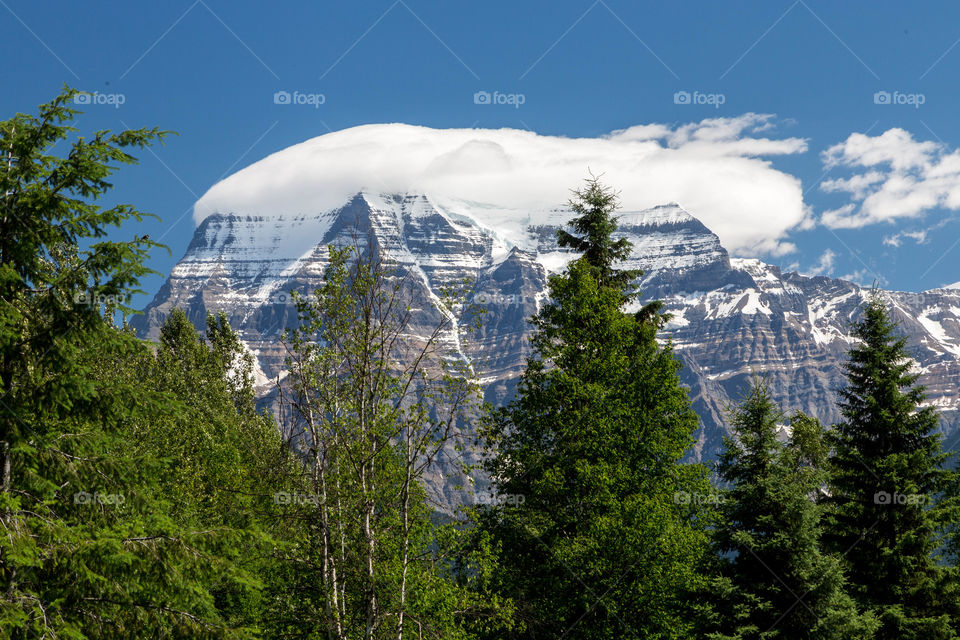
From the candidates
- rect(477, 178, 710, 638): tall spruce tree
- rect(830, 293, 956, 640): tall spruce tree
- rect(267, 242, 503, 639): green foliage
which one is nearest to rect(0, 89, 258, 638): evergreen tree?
rect(267, 242, 503, 639): green foliage

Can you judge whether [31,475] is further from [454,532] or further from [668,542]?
[668,542]

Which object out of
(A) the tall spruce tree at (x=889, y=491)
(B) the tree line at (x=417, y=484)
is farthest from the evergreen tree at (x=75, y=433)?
(A) the tall spruce tree at (x=889, y=491)

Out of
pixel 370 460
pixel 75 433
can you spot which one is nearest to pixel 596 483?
pixel 370 460

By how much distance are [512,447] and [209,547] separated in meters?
12.9

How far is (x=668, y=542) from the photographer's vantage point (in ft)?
68.9

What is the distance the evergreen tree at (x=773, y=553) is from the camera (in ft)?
73.0

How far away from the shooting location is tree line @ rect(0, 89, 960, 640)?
37.4 feet

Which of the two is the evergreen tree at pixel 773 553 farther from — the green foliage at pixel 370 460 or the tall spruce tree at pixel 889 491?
the green foliage at pixel 370 460

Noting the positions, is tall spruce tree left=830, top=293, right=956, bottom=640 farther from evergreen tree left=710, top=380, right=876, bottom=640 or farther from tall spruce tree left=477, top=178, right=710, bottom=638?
Result: tall spruce tree left=477, top=178, right=710, bottom=638

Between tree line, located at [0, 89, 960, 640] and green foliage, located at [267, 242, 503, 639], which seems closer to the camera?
tree line, located at [0, 89, 960, 640]

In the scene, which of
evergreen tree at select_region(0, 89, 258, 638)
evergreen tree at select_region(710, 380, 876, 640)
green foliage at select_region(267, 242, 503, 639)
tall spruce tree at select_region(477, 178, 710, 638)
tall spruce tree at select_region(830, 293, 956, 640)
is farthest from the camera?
tall spruce tree at select_region(830, 293, 956, 640)

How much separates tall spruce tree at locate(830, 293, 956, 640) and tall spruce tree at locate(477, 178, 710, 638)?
5.83 meters

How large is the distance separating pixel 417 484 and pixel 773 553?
12627 millimetres

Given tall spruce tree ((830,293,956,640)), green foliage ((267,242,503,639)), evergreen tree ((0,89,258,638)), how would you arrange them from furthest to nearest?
tall spruce tree ((830,293,956,640))
green foliage ((267,242,503,639))
evergreen tree ((0,89,258,638))
